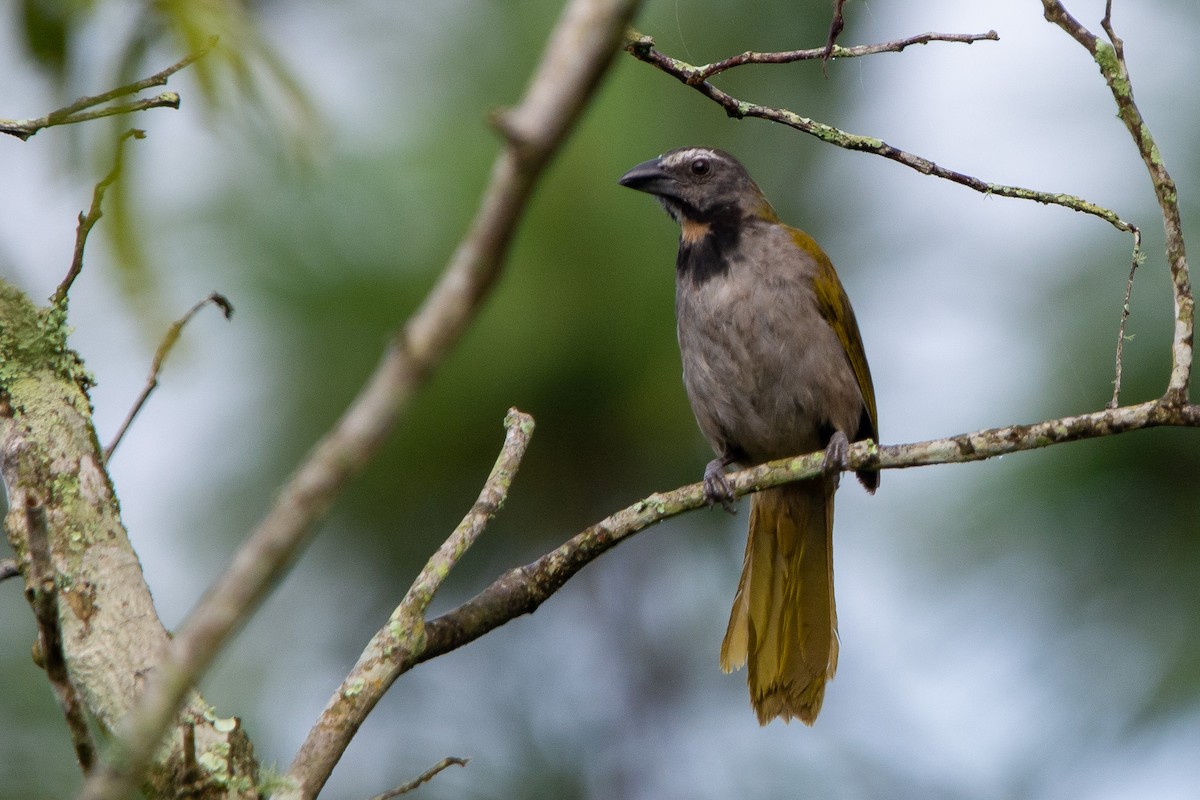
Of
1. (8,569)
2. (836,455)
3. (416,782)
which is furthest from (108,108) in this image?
(836,455)

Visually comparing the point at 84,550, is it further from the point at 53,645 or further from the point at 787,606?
the point at 787,606

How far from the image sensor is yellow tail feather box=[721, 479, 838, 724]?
14.9 ft

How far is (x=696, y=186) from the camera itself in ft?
16.3

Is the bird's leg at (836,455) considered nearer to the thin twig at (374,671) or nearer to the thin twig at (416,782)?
the thin twig at (374,671)

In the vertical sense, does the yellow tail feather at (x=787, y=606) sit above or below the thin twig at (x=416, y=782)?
above

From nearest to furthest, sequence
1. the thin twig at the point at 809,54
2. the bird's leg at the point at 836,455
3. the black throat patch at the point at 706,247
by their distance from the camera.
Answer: the thin twig at the point at 809,54, the bird's leg at the point at 836,455, the black throat patch at the point at 706,247

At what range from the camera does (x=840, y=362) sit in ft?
15.5

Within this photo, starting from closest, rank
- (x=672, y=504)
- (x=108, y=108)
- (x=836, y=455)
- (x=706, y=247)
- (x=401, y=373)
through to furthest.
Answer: (x=401, y=373), (x=108, y=108), (x=672, y=504), (x=836, y=455), (x=706, y=247)

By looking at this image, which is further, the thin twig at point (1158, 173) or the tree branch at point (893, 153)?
the tree branch at point (893, 153)

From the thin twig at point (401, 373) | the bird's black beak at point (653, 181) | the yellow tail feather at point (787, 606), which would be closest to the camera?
the thin twig at point (401, 373)

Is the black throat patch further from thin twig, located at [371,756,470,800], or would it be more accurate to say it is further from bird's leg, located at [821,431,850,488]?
thin twig, located at [371,756,470,800]

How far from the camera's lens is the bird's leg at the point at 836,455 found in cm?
386

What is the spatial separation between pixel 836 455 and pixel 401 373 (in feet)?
10.2

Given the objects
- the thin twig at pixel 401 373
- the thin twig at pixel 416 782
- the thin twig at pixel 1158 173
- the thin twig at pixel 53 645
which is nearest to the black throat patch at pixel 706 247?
the thin twig at pixel 1158 173
